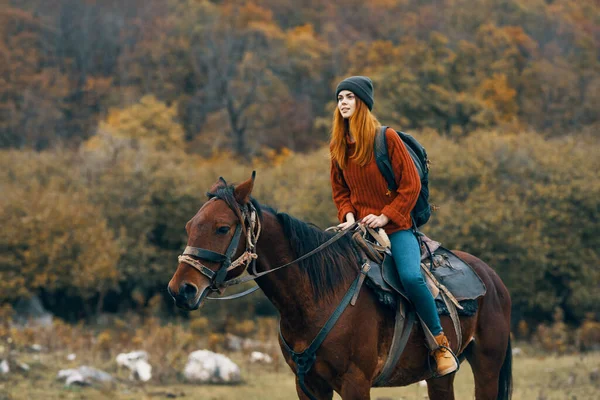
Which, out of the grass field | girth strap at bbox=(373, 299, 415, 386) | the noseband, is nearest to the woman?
girth strap at bbox=(373, 299, 415, 386)

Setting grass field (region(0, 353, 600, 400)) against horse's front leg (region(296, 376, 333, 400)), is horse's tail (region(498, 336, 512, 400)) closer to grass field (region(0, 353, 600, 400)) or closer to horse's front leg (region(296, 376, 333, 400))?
horse's front leg (region(296, 376, 333, 400))

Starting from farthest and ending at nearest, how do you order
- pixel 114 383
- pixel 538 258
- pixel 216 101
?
pixel 216 101, pixel 538 258, pixel 114 383

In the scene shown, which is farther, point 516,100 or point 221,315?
point 516,100

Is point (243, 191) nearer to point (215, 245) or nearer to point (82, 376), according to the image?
point (215, 245)

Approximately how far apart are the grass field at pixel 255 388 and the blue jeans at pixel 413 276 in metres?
5.65

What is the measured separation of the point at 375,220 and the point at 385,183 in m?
0.33

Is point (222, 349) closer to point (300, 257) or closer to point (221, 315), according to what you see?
point (221, 315)

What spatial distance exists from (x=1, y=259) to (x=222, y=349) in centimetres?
1185

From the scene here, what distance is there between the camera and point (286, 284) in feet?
22.6

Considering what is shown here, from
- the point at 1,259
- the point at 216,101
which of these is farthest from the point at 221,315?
the point at 216,101

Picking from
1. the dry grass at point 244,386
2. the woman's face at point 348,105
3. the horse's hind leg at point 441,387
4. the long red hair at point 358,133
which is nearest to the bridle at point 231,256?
the long red hair at point 358,133

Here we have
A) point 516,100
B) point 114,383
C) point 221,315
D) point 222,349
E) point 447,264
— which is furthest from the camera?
point 516,100

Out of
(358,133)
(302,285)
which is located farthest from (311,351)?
(358,133)

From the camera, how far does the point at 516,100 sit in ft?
198
